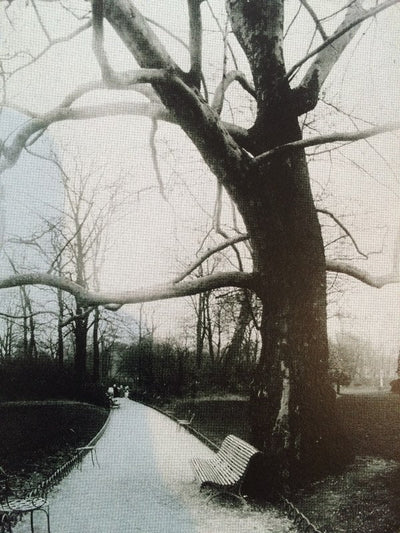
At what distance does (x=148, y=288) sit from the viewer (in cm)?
502

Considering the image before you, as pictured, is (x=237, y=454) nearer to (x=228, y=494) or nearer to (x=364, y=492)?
(x=228, y=494)

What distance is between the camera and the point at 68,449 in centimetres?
868

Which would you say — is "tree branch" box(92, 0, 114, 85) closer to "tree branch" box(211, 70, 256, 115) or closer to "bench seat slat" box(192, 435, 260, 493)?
"tree branch" box(211, 70, 256, 115)

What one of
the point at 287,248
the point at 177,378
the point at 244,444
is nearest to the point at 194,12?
the point at 287,248

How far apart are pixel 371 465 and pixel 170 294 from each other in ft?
9.25

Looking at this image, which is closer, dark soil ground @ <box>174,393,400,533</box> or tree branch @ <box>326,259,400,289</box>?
dark soil ground @ <box>174,393,400,533</box>

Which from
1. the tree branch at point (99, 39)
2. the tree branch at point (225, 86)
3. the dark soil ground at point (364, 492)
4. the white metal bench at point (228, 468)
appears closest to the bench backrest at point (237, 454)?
the white metal bench at point (228, 468)

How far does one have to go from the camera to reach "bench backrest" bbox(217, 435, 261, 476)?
16.3 feet

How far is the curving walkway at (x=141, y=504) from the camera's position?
14.1 ft

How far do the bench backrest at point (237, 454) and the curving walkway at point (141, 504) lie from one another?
16.5 inches

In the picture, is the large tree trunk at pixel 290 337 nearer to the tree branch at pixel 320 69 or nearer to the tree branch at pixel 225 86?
the tree branch at pixel 320 69

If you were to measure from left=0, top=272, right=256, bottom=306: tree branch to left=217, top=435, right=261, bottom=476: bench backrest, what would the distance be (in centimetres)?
176

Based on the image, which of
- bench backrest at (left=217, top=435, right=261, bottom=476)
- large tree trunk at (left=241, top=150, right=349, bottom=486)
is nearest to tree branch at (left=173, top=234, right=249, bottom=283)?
large tree trunk at (left=241, top=150, right=349, bottom=486)

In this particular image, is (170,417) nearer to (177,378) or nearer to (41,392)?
(177,378)
